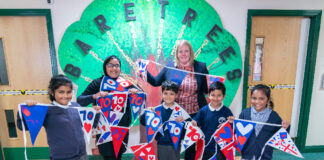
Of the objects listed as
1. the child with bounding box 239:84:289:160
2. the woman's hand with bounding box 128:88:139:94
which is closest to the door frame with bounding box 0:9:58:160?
the woman's hand with bounding box 128:88:139:94

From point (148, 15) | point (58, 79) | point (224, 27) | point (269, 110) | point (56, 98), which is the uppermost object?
point (148, 15)

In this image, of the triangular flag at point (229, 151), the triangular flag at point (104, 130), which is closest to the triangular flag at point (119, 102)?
the triangular flag at point (104, 130)

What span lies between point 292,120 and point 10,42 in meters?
4.20

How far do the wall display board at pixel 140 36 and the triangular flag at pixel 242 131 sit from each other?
93 cm

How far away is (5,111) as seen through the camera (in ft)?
8.12

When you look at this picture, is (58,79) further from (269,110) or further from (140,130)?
(269,110)

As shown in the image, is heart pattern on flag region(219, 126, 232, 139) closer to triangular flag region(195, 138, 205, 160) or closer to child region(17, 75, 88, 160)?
triangular flag region(195, 138, 205, 160)

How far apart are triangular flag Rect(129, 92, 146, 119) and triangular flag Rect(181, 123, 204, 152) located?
22.7 inches

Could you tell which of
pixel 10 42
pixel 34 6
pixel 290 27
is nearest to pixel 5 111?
pixel 10 42

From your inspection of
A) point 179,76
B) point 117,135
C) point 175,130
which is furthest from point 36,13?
point 175,130

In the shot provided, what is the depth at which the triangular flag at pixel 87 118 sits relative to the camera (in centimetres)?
163

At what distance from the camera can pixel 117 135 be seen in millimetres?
1927

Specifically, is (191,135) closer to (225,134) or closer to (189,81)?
(225,134)

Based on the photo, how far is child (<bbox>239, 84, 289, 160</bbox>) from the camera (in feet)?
5.30
